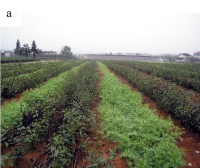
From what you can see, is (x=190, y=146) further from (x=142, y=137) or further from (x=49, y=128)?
(x=49, y=128)

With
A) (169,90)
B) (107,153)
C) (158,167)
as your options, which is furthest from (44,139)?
(169,90)

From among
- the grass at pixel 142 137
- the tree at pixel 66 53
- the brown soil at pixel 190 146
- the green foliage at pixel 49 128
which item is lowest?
the brown soil at pixel 190 146

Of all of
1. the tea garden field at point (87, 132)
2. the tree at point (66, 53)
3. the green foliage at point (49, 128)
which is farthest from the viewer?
the tree at point (66, 53)

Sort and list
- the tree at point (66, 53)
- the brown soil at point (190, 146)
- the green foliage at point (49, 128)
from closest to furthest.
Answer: the green foliage at point (49, 128) → the brown soil at point (190, 146) → the tree at point (66, 53)

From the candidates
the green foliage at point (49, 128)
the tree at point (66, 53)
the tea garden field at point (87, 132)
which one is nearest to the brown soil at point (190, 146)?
the tea garden field at point (87, 132)

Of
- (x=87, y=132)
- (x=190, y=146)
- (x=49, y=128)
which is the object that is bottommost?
(x=190, y=146)

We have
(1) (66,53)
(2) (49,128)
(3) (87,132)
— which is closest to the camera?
(2) (49,128)

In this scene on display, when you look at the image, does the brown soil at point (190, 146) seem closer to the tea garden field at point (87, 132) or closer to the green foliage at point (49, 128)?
the tea garden field at point (87, 132)

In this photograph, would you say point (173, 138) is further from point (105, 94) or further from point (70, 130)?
point (105, 94)

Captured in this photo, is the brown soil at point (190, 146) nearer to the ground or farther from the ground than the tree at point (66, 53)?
nearer to the ground

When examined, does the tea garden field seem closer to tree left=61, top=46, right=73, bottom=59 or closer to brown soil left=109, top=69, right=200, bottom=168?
brown soil left=109, top=69, right=200, bottom=168

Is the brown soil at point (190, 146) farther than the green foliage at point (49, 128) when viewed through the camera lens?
Yes

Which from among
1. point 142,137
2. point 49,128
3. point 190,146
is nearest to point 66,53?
point 49,128

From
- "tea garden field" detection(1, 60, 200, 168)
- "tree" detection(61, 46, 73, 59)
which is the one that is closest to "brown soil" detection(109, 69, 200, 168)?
"tea garden field" detection(1, 60, 200, 168)
